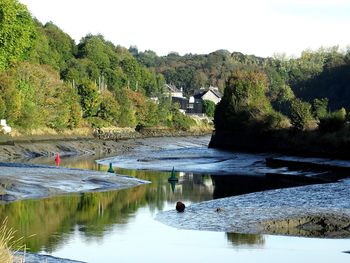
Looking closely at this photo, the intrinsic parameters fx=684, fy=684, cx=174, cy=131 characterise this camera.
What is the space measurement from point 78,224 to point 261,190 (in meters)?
15.1

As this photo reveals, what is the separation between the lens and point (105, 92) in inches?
5221

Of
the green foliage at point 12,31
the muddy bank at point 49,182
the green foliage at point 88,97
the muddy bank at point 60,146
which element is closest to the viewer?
the muddy bank at point 49,182

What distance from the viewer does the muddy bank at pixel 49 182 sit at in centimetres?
3416

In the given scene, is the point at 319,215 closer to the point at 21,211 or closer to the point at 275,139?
the point at 21,211

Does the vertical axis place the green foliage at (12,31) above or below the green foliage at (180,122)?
above

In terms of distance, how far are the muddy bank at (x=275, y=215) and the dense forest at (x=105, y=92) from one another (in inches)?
1487

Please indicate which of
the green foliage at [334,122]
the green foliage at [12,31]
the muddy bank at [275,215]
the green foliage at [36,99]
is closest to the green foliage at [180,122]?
the green foliage at [36,99]

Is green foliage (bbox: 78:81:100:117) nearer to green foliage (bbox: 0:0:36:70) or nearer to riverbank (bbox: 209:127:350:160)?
green foliage (bbox: 0:0:36:70)

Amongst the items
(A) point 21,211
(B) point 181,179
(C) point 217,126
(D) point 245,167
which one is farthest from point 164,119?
(A) point 21,211

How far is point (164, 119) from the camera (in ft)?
503

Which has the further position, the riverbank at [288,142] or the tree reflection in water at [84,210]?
the riverbank at [288,142]

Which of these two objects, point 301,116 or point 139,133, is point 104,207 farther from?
point 139,133

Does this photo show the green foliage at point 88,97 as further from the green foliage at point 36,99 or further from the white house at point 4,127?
the white house at point 4,127

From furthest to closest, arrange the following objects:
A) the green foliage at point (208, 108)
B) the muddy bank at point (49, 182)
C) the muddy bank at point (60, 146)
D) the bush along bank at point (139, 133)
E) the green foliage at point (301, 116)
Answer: the green foliage at point (208, 108) < the bush along bank at point (139, 133) < the green foliage at point (301, 116) < the muddy bank at point (60, 146) < the muddy bank at point (49, 182)
